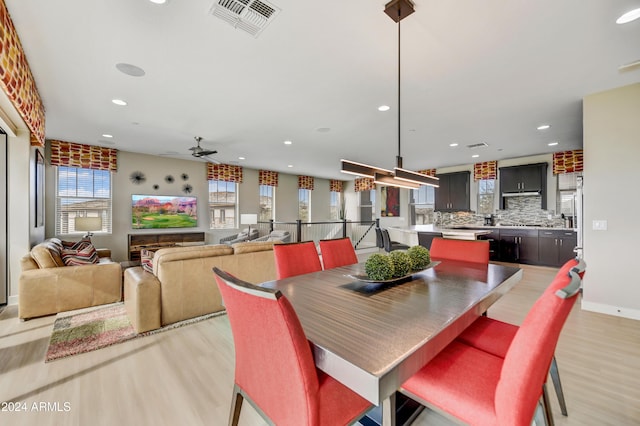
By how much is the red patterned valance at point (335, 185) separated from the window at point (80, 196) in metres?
6.80

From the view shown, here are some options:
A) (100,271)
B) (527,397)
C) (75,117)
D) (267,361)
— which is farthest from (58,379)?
(75,117)

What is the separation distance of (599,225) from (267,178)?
24.5 ft

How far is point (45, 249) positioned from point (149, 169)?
3802mm

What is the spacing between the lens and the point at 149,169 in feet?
21.6

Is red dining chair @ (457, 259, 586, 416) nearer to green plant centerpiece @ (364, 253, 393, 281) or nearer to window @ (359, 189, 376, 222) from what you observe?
green plant centerpiece @ (364, 253, 393, 281)

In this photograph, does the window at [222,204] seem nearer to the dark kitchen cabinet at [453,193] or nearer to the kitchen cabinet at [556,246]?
the dark kitchen cabinet at [453,193]

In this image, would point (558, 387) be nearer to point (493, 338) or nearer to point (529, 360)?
point (493, 338)

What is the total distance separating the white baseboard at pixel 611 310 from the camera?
3.03 m

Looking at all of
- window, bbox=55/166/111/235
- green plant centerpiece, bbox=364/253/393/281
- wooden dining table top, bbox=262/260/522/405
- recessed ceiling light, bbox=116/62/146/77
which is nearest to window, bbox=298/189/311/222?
window, bbox=55/166/111/235

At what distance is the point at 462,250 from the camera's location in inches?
104

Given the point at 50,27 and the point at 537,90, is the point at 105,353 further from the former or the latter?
the point at 537,90

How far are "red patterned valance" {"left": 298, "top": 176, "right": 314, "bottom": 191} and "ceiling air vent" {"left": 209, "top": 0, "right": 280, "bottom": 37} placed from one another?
7384 mm

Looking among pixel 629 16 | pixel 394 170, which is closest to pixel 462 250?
pixel 394 170

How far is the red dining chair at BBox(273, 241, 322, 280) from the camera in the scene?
86.3 inches
